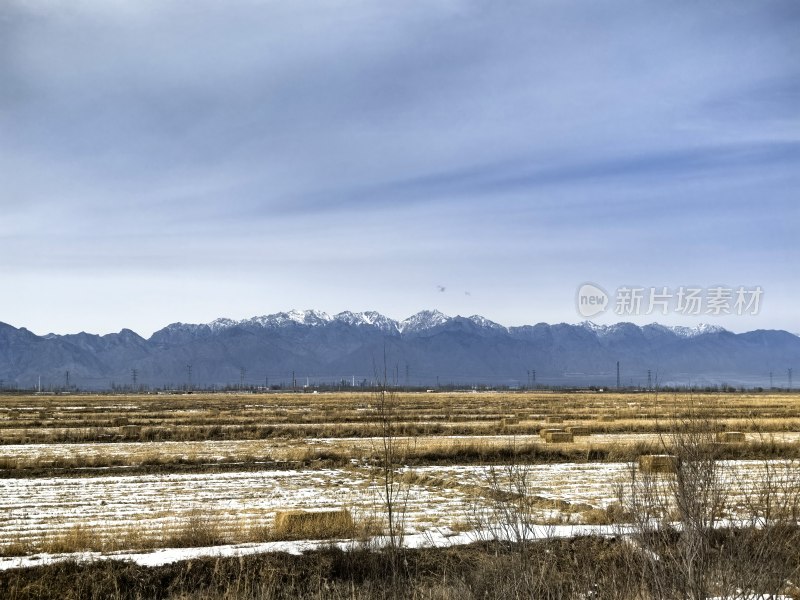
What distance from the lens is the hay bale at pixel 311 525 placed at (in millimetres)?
16359

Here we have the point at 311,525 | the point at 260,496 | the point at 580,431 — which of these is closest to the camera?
the point at 311,525

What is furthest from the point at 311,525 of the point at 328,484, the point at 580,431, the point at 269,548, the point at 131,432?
the point at 131,432

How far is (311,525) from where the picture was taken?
54.7 ft

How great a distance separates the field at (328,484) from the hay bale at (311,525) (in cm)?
10

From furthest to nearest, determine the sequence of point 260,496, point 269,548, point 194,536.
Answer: point 260,496 → point 194,536 → point 269,548

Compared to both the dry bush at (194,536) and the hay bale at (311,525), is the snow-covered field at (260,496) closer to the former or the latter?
the dry bush at (194,536)

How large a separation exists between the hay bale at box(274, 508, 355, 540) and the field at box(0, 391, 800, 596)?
0.10m

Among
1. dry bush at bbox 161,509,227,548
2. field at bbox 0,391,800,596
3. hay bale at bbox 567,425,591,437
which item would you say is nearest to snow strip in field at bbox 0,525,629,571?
field at bbox 0,391,800,596

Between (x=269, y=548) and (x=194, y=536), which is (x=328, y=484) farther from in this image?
(x=269, y=548)

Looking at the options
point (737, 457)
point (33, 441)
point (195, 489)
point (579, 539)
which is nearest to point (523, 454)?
point (737, 457)

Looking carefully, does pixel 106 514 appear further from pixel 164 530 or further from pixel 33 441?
pixel 33 441

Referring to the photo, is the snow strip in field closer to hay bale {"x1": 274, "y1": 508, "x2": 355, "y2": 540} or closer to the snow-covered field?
hay bale {"x1": 274, "y1": 508, "x2": 355, "y2": 540}

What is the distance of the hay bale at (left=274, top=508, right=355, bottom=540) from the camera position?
53.7ft

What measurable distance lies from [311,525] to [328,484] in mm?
9196
